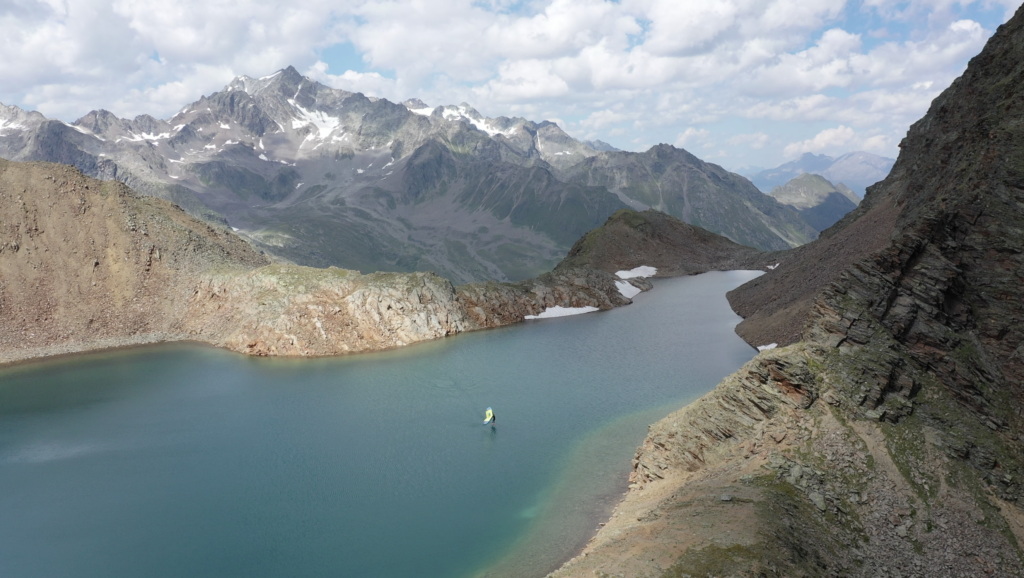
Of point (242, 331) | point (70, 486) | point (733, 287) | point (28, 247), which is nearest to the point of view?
point (70, 486)

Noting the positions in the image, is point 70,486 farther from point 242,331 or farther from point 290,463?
point 242,331

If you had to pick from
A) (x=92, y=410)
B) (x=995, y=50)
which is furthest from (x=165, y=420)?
(x=995, y=50)

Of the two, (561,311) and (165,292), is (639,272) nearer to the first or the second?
(561,311)

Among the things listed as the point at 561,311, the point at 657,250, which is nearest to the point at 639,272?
the point at 657,250

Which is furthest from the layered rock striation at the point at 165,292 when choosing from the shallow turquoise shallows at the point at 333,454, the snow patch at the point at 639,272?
the snow patch at the point at 639,272

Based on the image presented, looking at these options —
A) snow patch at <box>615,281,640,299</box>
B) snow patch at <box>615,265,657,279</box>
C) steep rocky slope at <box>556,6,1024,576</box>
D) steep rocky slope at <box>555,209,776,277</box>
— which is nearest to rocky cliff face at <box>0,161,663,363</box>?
snow patch at <box>615,281,640,299</box>

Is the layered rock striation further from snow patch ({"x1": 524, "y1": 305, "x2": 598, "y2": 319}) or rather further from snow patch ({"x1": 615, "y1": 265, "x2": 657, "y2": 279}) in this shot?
snow patch ({"x1": 615, "y1": 265, "x2": 657, "y2": 279})
